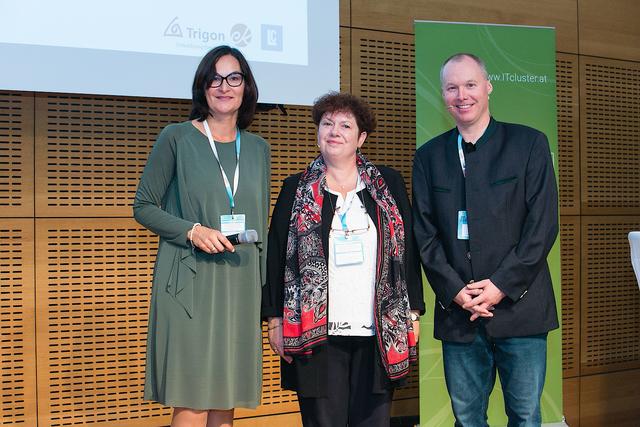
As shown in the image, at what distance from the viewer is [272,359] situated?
3482 millimetres

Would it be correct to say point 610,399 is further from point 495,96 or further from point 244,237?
point 244,237

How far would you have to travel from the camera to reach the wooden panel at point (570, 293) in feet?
13.4

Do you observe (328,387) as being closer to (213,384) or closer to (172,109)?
(213,384)

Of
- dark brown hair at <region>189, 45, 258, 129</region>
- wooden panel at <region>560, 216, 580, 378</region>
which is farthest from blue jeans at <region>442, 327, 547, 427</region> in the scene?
wooden panel at <region>560, 216, 580, 378</region>

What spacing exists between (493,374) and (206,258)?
3.40ft

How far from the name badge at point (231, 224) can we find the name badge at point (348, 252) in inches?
13.3

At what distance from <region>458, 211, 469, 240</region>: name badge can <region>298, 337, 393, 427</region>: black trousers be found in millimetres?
448

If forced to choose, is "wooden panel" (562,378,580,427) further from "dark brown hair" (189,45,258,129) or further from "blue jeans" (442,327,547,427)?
"dark brown hair" (189,45,258,129)

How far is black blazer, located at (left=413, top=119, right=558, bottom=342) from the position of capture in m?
1.88

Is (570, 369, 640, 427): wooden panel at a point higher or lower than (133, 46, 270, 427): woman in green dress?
lower

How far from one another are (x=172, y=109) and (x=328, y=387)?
2.02 m

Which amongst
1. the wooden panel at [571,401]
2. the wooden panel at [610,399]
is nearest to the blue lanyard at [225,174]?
the wooden panel at [571,401]

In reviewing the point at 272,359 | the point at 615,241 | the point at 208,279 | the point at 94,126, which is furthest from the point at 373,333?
the point at 615,241

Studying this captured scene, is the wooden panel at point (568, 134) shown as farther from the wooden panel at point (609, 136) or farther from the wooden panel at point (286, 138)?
the wooden panel at point (286, 138)
